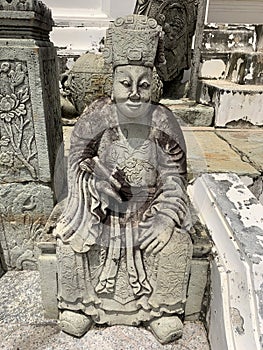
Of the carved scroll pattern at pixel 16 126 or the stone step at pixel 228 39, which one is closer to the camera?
the carved scroll pattern at pixel 16 126

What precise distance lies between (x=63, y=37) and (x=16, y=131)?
3071 millimetres

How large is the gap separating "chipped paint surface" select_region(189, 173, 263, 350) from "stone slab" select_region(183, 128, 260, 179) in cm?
65

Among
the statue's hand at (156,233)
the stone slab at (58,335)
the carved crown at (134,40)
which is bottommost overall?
the stone slab at (58,335)

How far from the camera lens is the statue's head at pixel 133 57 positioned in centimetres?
A: 120

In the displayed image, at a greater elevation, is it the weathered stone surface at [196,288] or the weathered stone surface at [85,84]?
the weathered stone surface at [85,84]

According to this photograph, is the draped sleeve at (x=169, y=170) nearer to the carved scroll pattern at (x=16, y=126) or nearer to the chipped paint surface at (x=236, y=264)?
the chipped paint surface at (x=236, y=264)

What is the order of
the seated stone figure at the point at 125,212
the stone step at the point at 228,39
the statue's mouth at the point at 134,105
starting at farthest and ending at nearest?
the stone step at the point at 228,39
the seated stone figure at the point at 125,212
the statue's mouth at the point at 134,105

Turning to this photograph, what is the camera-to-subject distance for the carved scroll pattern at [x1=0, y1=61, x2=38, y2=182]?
1.54 metres

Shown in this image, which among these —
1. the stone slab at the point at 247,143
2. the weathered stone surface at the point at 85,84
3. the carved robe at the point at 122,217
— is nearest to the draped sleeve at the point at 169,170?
the carved robe at the point at 122,217

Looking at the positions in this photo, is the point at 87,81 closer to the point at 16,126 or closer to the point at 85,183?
the point at 16,126

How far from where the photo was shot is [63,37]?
4.28 m

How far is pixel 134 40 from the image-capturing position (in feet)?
3.90

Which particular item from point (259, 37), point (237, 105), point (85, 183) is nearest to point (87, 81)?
point (237, 105)

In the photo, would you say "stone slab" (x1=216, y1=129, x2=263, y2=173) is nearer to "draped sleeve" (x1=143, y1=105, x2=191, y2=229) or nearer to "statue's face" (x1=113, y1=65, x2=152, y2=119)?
"draped sleeve" (x1=143, y1=105, x2=191, y2=229)
